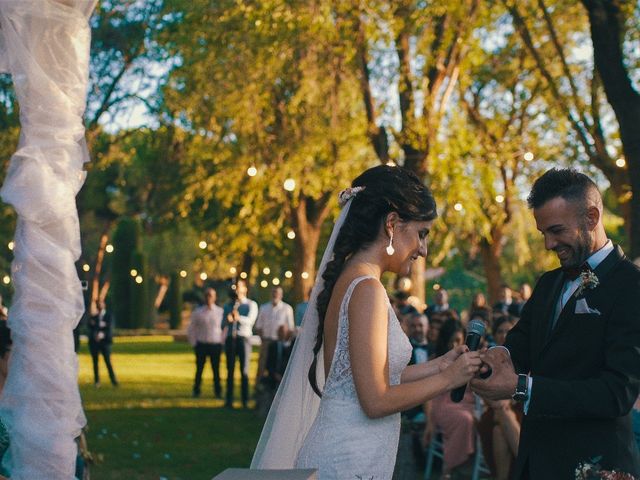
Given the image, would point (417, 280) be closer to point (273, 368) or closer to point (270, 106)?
point (273, 368)

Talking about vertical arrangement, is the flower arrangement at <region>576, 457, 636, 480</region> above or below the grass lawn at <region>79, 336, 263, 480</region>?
above

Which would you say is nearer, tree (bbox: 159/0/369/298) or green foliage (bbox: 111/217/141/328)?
tree (bbox: 159/0/369/298)

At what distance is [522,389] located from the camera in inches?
196

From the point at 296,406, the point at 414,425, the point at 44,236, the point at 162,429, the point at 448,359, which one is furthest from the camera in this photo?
the point at 162,429

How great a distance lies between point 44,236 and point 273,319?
17777 millimetres

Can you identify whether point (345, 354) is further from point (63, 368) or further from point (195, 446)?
point (195, 446)

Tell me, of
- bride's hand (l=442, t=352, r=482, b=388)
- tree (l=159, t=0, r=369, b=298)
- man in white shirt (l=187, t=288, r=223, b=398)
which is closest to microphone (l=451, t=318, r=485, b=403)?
bride's hand (l=442, t=352, r=482, b=388)

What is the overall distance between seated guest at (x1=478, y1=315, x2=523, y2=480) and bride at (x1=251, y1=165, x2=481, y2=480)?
5.12 meters

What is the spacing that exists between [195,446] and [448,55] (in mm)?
11103

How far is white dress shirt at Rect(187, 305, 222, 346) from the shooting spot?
23.8m

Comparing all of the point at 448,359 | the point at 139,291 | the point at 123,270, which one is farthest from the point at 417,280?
the point at 123,270

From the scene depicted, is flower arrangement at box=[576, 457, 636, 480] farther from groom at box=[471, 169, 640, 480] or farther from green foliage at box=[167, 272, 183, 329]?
green foliage at box=[167, 272, 183, 329]

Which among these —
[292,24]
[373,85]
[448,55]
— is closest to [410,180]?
[292,24]

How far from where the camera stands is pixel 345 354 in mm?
5098
